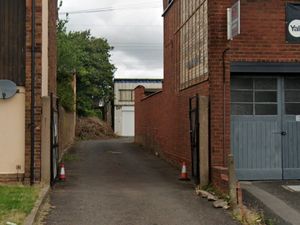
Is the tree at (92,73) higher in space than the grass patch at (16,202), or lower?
higher

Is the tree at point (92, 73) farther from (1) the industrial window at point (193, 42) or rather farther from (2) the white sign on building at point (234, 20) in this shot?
(2) the white sign on building at point (234, 20)

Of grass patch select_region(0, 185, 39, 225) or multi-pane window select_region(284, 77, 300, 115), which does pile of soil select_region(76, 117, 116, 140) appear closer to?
multi-pane window select_region(284, 77, 300, 115)

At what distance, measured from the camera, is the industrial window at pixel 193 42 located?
47.2ft

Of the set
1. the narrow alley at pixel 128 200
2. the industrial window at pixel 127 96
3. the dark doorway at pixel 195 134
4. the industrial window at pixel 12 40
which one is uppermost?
the industrial window at pixel 127 96

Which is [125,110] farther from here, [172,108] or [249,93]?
[249,93]

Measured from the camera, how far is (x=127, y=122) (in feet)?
178

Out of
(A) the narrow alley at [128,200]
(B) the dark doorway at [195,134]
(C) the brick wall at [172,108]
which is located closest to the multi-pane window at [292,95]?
(C) the brick wall at [172,108]

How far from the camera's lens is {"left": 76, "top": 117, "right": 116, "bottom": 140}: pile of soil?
43.7m

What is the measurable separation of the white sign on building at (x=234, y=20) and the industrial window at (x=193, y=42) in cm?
77

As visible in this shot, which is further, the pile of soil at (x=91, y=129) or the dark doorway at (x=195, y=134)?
the pile of soil at (x=91, y=129)

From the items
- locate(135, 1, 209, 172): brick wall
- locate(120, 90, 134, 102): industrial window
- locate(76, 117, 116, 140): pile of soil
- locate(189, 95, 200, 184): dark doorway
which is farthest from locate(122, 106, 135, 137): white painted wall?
locate(189, 95, 200, 184): dark doorway

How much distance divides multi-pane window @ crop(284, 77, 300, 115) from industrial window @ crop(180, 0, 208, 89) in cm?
206

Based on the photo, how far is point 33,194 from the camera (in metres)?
11.9

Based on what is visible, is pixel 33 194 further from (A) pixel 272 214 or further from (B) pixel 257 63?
(B) pixel 257 63
